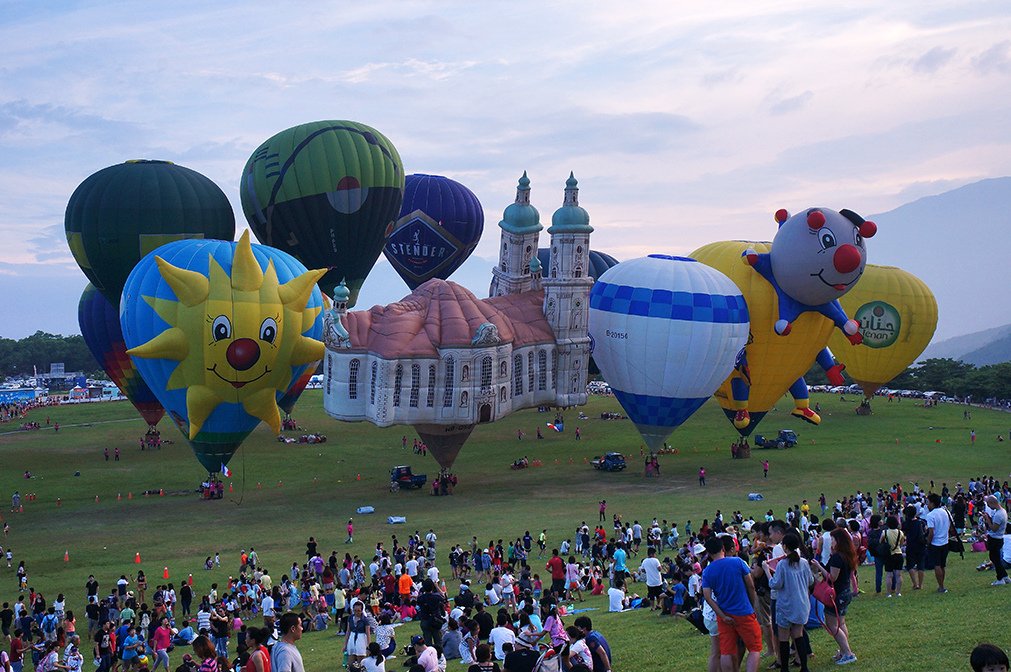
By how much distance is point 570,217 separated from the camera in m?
47.2

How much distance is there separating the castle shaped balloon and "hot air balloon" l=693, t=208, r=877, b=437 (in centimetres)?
656

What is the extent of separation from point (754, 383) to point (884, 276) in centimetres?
1725

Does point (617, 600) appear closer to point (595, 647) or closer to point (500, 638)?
point (500, 638)

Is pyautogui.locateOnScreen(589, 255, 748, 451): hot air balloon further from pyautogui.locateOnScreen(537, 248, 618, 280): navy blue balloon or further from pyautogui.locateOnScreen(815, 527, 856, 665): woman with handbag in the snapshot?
pyautogui.locateOnScreen(815, 527, 856, 665): woman with handbag

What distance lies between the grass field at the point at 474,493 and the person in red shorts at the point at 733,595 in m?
2.41

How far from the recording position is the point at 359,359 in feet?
143

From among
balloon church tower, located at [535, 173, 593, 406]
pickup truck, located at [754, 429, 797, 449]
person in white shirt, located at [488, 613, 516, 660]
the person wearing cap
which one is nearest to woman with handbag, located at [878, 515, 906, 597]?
person in white shirt, located at [488, 613, 516, 660]

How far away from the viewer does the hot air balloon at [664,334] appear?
43.8 metres

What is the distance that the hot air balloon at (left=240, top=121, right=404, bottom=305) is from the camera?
52.8m

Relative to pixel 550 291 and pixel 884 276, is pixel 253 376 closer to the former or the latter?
pixel 550 291

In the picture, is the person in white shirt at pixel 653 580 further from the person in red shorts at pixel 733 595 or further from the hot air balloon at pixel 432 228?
the hot air balloon at pixel 432 228

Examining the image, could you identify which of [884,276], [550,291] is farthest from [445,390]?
[884,276]

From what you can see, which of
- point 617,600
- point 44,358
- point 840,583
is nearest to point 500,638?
point 840,583

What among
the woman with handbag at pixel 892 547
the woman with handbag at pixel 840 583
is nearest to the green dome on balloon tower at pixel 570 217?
the woman with handbag at pixel 892 547
